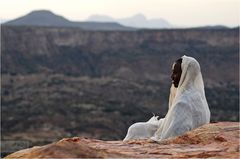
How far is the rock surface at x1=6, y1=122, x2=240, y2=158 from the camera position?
4.10 metres

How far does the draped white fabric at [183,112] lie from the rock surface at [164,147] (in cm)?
44

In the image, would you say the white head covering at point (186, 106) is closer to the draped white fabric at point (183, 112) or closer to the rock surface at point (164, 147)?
the draped white fabric at point (183, 112)

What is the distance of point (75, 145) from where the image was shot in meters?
4.17

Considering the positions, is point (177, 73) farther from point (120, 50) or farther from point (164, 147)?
point (120, 50)

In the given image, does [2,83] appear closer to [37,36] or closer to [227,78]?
[37,36]

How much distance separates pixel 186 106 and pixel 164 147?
120 cm

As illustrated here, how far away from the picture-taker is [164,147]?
5.06 metres

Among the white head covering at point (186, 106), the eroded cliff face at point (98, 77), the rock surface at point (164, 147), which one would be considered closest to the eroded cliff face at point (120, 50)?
the eroded cliff face at point (98, 77)

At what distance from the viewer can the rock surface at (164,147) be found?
13.5 feet

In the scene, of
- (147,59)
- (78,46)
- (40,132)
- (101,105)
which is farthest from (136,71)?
(40,132)

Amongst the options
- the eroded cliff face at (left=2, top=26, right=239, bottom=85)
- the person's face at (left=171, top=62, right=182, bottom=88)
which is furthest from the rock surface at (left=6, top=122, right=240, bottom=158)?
the eroded cliff face at (left=2, top=26, right=239, bottom=85)

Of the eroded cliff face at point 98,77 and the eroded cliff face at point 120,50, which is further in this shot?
the eroded cliff face at point 120,50

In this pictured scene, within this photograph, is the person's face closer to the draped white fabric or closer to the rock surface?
the draped white fabric

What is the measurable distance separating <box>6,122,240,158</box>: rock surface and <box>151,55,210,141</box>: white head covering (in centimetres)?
44
